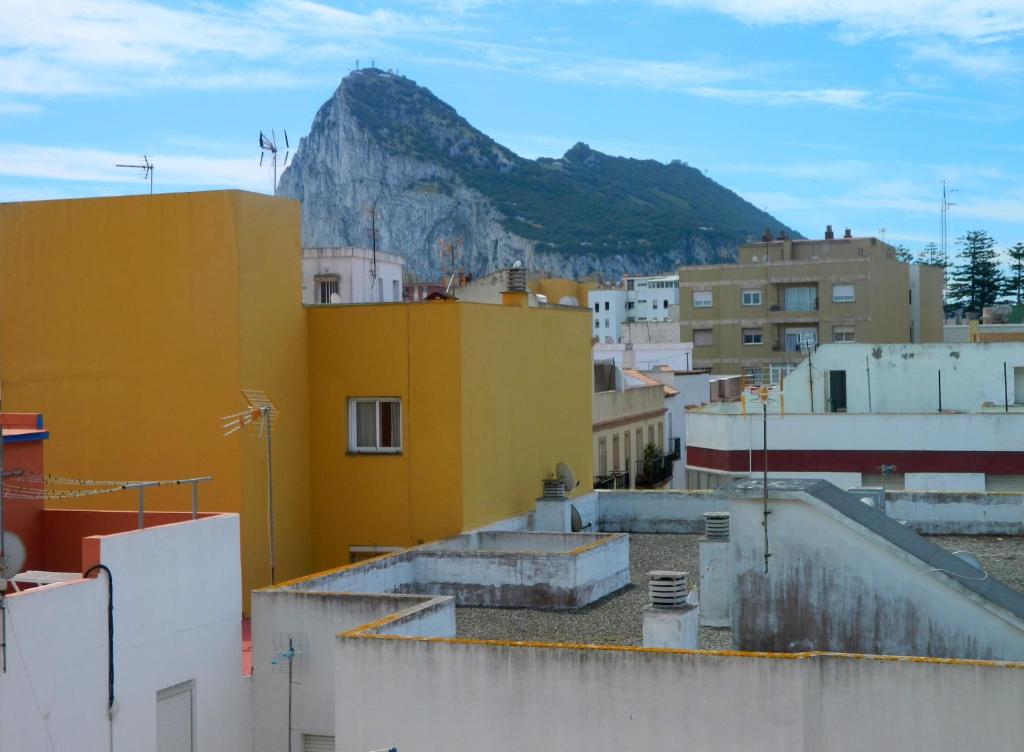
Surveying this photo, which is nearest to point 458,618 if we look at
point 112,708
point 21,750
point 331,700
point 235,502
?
point 331,700

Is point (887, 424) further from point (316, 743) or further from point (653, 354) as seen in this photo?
point (653, 354)

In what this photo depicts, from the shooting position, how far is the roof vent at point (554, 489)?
25.3m

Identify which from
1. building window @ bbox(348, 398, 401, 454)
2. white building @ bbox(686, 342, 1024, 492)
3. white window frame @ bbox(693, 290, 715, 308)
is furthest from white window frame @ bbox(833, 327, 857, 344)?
building window @ bbox(348, 398, 401, 454)

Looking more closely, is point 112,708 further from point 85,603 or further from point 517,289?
point 517,289

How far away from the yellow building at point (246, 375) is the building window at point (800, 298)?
65.3m

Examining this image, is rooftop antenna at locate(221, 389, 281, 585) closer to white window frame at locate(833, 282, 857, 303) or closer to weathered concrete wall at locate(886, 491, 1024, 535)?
weathered concrete wall at locate(886, 491, 1024, 535)

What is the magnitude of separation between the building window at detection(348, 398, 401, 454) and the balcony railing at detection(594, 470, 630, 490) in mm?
22595

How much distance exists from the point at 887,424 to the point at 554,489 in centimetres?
2320

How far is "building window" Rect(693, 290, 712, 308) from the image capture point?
8931 centimetres

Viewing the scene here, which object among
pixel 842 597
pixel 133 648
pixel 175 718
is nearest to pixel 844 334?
pixel 842 597

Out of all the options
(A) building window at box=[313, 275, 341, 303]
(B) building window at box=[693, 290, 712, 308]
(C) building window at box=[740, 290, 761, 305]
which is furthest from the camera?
(B) building window at box=[693, 290, 712, 308]

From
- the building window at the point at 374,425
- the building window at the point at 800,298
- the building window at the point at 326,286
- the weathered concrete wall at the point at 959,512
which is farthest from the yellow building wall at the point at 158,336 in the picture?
the building window at the point at 800,298

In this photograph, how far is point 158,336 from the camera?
20.9m

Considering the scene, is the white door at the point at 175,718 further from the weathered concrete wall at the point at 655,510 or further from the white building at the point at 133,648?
the weathered concrete wall at the point at 655,510
